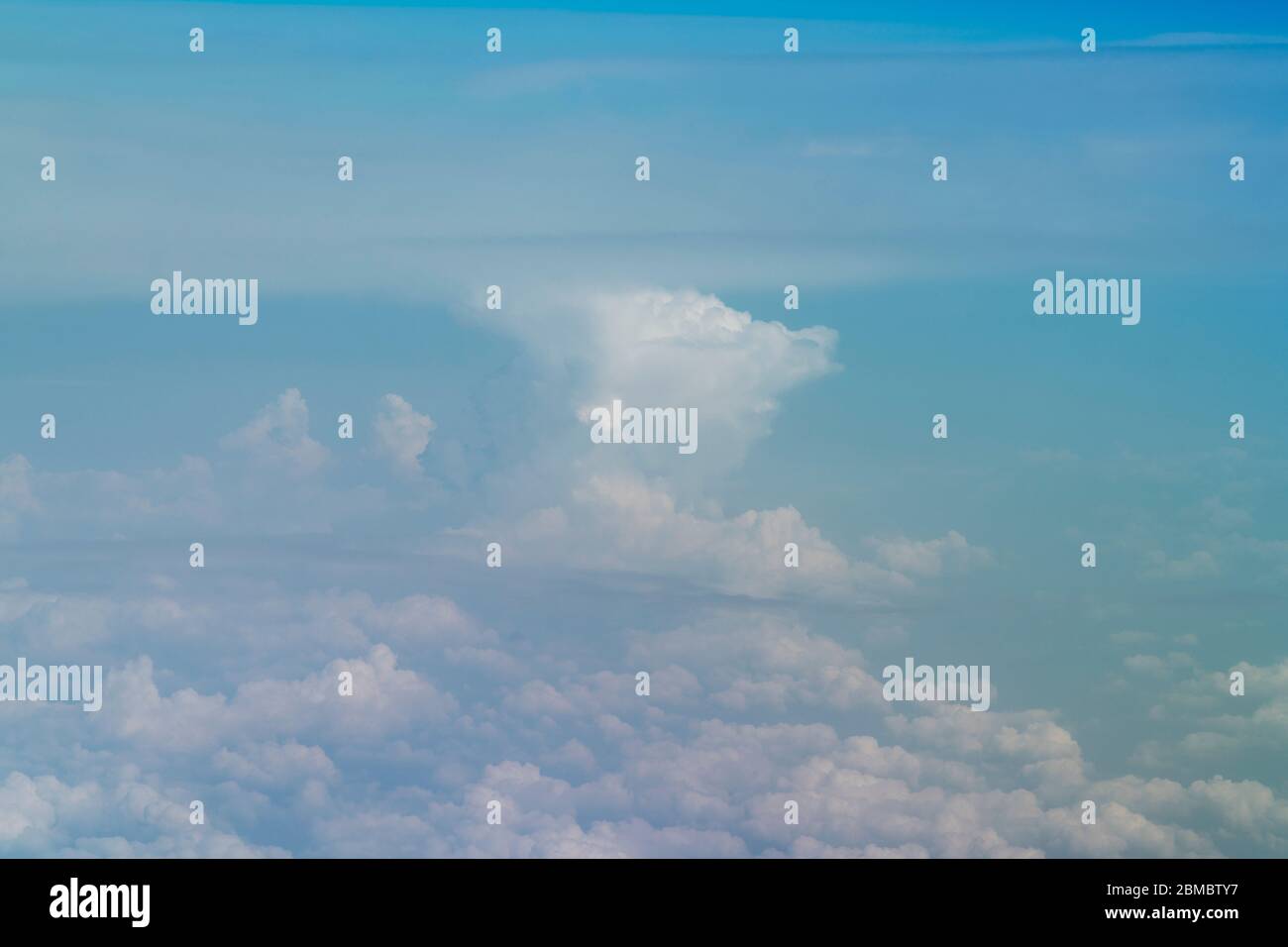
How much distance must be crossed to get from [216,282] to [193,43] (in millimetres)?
4826

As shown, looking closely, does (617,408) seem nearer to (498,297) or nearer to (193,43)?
(498,297)

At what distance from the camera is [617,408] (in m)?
23.5

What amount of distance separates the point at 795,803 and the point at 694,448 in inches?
260

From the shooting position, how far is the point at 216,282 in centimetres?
2355

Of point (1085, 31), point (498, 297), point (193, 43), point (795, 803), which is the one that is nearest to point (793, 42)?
point (1085, 31)

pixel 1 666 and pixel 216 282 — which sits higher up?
pixel 216 282

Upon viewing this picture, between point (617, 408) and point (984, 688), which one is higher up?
point (617, 408)

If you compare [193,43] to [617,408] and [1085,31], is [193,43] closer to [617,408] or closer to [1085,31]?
[617,408]

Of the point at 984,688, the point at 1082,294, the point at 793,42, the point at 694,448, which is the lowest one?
the point at 984,688

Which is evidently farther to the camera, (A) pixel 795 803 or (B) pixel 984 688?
(B) pixel 984 688
